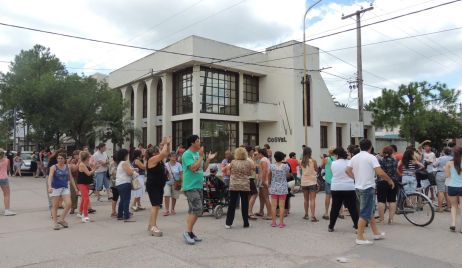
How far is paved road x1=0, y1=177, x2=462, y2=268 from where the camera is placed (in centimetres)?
589

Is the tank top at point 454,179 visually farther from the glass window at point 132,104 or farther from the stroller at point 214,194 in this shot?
the glass window at point 132,104

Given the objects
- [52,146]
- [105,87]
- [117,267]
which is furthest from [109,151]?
[117,267]

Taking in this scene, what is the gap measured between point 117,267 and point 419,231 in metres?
5.99


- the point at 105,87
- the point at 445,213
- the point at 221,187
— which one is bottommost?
the point at 445,213

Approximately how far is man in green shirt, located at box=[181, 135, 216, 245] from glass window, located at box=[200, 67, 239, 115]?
18176 millimetres

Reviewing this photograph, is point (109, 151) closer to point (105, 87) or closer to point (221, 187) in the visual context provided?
point (105, 87)

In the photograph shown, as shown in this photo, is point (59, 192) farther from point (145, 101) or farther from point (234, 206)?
point (145, 101)

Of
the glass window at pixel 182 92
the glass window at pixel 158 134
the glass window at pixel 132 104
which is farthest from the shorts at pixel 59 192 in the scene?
the glass window at pixel 132 104

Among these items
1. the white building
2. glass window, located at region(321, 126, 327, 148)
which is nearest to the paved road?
the white building

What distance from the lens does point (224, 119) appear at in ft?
86.4

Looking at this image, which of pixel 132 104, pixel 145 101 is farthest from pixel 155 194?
pixel 132 104

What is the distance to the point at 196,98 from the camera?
24.8 meters

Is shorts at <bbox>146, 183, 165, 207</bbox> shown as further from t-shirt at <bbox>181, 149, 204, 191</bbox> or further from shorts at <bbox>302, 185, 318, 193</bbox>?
shorts at <bbox>302, 185, 318, 193</bbox>

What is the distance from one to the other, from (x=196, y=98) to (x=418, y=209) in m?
17.7
